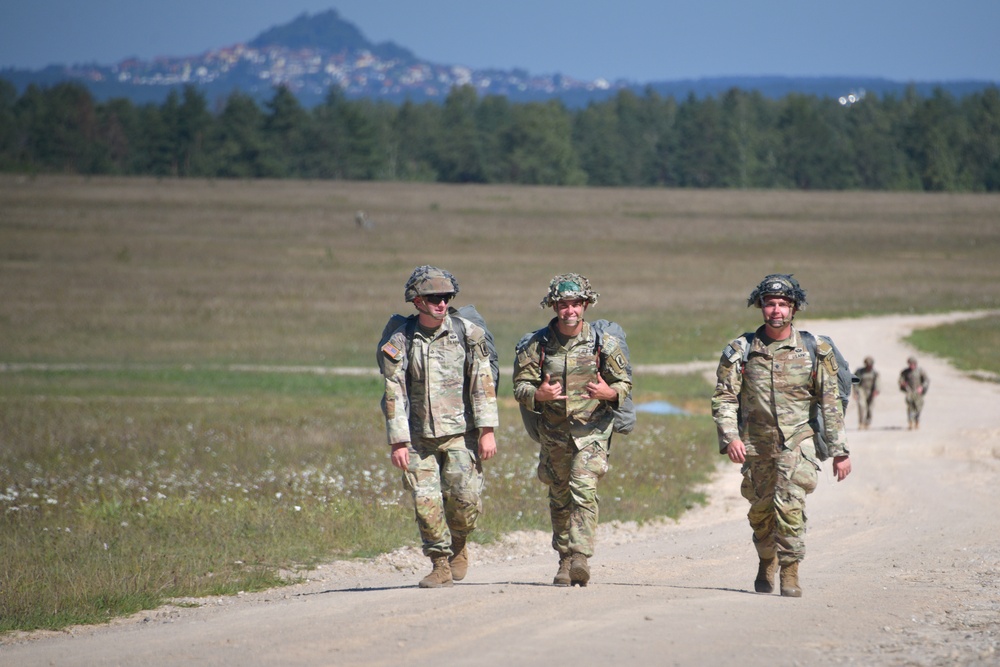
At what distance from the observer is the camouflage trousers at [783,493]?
873 centimetres

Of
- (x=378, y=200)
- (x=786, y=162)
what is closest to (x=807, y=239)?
(x=378, y=200)

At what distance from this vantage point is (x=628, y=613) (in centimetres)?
799

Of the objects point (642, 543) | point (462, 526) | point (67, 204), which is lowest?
point (642, 543)

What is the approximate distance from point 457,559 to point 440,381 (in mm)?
1394

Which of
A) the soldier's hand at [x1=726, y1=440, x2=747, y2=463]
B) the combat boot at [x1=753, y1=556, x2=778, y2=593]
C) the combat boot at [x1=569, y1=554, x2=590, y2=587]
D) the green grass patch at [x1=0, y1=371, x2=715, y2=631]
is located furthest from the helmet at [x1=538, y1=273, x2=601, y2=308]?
the green grass patch at [x1=0, y1=371, x2=715, y2=631]

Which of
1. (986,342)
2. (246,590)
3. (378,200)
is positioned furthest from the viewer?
(378,200)

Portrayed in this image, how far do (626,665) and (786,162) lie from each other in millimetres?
167103

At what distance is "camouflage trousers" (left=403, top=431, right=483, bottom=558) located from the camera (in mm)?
8914

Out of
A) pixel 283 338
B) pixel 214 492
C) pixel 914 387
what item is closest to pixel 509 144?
pixel 283 338

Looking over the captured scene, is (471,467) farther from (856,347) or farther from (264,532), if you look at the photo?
(856,347)

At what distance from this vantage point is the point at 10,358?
33.8 m

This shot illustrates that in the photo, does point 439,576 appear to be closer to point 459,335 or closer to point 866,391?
point 459,335

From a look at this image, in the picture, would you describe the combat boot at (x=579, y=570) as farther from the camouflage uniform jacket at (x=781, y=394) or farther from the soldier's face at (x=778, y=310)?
the soldier's face at (x=778, y=310)

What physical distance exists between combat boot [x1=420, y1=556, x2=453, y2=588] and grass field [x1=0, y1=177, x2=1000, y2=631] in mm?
2058
